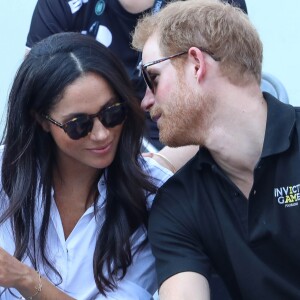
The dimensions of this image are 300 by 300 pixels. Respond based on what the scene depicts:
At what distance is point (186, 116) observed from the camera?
2.51 meters

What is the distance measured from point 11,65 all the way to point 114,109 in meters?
1.74

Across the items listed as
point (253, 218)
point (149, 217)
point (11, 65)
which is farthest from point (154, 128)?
point (11, 65)

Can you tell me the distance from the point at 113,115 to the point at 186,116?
225 mm

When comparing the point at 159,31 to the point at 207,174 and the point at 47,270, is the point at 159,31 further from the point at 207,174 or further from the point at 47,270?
the point at 47,270

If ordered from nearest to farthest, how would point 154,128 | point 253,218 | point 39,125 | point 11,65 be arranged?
1. point 253,218
2. point 39,125
3. point 154,128
4. point 11,65

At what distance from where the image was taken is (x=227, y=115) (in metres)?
2.52

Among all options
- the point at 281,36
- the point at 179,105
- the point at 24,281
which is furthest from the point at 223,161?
the point at 281,36

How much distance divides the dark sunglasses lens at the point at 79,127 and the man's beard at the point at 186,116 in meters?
0.22

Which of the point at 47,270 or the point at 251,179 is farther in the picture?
the point at 47,270

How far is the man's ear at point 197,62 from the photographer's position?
251 centimetres

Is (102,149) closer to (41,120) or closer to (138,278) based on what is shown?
(41,120)

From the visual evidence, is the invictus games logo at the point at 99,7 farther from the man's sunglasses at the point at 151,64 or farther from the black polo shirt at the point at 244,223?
the black polo shirt at the point at 244,223

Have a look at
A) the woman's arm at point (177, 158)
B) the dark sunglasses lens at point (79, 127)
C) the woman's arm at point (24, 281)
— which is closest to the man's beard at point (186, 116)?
the dark sunglasses lens at point (79, 127)

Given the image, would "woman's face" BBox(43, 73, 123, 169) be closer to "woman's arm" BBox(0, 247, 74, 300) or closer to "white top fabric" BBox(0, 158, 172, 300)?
"white top fabric" BBox(0, 158, 172, 300)
